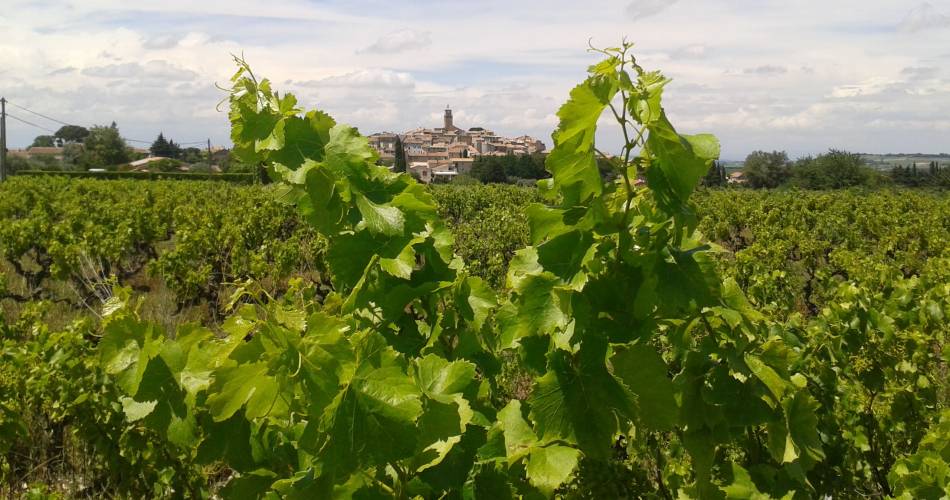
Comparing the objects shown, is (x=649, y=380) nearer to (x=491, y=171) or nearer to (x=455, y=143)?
(x=491, y=171)

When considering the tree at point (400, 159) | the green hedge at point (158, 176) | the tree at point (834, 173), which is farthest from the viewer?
the tree at point (834, 173)

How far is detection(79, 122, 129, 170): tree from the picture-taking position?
6906cm

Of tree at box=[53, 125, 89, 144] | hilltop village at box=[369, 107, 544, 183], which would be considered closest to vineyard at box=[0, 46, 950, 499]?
hilltop village at box=[369, 107, 544, 183]

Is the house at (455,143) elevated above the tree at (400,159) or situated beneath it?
elevated above

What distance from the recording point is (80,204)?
45.3 feet

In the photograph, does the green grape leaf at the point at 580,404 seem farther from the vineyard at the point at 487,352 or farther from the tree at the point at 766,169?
the tree at the point at 766,169

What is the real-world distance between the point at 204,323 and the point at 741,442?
727cm

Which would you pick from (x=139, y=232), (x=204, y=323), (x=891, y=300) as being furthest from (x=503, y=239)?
(x=891, y=300)

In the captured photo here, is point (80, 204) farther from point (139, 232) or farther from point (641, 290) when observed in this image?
point (641, 290)

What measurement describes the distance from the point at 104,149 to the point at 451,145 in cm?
6242

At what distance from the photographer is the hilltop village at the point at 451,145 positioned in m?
95.8

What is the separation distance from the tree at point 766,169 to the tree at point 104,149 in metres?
63.1

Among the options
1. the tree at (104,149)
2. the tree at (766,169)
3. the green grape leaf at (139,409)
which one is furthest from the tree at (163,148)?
the green grape leaf at (139,409)

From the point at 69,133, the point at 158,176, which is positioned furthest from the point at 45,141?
the point at 158,176
